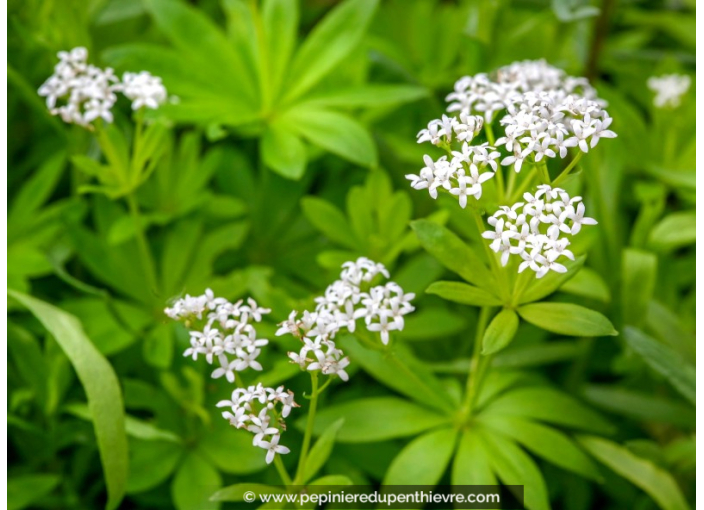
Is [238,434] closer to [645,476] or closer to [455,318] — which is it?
[455,318]

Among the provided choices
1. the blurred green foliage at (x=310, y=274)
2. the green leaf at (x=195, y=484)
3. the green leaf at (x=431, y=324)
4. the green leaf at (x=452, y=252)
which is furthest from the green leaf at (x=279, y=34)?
the green leaf at (x=195, y=484)

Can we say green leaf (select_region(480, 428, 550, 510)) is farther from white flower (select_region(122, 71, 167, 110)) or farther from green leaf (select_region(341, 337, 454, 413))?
white flower (select_region(122, 71, 167, 110))

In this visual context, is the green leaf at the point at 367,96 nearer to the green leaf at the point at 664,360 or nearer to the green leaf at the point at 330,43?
the green leaf at the point at 330,43

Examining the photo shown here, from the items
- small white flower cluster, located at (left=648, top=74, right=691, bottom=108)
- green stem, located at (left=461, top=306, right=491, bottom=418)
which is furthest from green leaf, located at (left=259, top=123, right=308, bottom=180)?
small white flower cluster, located at (left=648, top=74, right=691, bottom=108)

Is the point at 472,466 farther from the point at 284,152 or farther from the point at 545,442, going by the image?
the point at 284,152

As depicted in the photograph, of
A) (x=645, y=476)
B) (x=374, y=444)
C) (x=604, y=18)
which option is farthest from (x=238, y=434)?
(x=604, y=18)

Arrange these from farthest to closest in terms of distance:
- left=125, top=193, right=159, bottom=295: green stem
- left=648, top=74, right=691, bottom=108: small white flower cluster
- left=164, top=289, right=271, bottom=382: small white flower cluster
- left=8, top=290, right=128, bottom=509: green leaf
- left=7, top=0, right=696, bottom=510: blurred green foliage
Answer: left=648, top=74, right=691, bottom=108: small white flower cluster < left=125, top=193, right=159, bottom=295: green stem < left=7, top=0, right=696, bottom=510: blurred green foliage < left=8, top=290, right=128, bottom=509: green leaf < left=164, top=289, right=271, bottom=382: small white flower cluster
